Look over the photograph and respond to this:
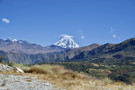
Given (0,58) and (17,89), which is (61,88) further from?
(0,58)

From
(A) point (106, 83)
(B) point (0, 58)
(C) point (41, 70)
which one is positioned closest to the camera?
(A) point (106, 83)

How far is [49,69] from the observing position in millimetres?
20391

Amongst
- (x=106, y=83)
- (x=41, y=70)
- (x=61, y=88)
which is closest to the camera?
(x=61, y=88)

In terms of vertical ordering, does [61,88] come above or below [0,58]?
below

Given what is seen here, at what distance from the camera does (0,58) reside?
28.2 meters

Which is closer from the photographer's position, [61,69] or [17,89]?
[17,89]

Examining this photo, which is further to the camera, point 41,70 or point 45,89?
point 41,70

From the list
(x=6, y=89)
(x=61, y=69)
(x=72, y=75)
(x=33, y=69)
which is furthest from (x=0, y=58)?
(x=6, y=89)

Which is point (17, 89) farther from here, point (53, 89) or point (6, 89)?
point (53, 89)

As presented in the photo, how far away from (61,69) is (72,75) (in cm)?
282

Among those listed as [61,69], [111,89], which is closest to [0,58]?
[61,69]

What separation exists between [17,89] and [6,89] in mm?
639

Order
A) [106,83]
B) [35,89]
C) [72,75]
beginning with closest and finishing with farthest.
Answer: [35,89], [106,83], [72,75]

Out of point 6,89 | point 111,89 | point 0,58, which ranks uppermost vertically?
point 0,58
